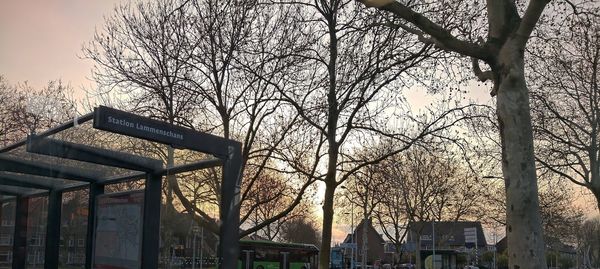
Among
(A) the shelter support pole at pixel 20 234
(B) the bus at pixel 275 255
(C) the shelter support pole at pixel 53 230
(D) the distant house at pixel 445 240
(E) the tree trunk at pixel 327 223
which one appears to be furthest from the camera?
(D) the distant house at pixel 445 240

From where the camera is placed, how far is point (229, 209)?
730cm

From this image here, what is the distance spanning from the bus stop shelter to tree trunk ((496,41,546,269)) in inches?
152

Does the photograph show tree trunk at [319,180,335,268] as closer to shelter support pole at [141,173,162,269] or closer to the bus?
shelter support pole at [141,173,162,269]

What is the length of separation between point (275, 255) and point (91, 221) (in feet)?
97.4

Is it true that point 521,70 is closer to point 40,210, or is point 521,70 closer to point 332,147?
point 332,147

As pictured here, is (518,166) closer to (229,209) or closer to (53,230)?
(229,209)

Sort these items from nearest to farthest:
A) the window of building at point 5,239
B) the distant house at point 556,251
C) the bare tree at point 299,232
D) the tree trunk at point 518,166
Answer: the tree trunk at point 518,166
the window of building at point 5,239
the distant house at point 556,251
the bare tree at point 299,232

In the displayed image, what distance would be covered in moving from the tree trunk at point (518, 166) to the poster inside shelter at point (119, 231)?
508cm

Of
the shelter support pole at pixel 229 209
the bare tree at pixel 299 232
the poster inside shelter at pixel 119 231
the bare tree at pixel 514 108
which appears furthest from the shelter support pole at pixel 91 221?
the bare tree at pixel 299 232

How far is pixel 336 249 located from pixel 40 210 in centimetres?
5621

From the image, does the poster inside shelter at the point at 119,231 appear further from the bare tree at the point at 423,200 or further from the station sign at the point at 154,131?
the bare tree at the point at 423,200

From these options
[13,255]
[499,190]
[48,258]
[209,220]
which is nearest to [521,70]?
[209,220]

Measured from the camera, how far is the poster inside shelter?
7754 mm

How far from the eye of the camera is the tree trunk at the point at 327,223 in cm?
1580
